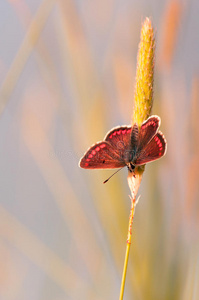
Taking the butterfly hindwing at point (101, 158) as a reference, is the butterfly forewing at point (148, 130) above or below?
above

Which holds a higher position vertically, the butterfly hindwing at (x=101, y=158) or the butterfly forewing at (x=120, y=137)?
the butterfly forewing at (x=120, y=137)

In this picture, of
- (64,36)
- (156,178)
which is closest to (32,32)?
(64,36)

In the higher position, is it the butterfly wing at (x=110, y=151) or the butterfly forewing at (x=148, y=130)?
the butterfly forewing at (x=148, y=130)
